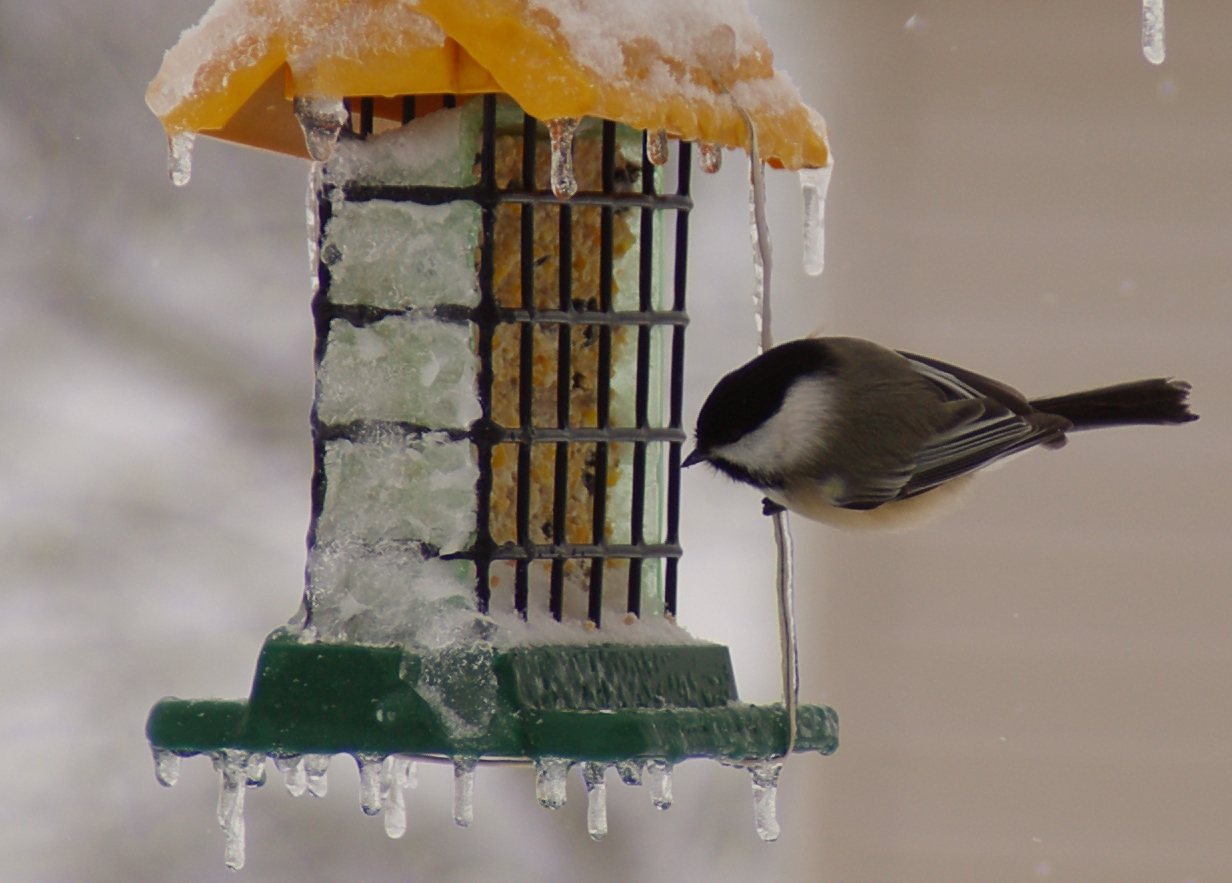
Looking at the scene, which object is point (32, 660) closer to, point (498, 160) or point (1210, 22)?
point (498, 160)

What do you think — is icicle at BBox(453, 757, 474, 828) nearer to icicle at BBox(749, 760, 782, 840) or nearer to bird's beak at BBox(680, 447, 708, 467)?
icicle at BBox(749, 760, 782, 840)

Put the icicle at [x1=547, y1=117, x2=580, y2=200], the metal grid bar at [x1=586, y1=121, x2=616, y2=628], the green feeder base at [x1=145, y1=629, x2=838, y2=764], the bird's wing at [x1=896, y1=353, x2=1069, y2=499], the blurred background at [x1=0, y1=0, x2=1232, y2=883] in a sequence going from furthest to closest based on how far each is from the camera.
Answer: the blurred background at [x1=0, y1=0, x2=1232, y2=883] < the bird's wing at [x1=896, y1=353, x2=1069, y2=499] < the metal grid bar at [x1=586, y1=121, x2=616, y2=628] < the green feeder base at [x1=145, y1=629, x2=838, y2=764] < the icicle at [x1=547, y1=117, x2=580, y2=200]

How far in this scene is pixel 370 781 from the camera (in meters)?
1.91

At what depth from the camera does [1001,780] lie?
14.8 feet

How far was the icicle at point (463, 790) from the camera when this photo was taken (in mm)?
1826

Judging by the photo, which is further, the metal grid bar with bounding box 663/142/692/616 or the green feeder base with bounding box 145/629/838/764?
the metal grid bar with bounding box 663/142/692/616

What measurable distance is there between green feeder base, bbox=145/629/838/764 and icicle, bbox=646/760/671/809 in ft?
0.24

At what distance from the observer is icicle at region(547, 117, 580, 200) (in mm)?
1743

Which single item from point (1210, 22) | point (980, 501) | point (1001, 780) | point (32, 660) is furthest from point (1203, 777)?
point (32, 660)

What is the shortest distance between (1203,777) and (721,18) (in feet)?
10.7

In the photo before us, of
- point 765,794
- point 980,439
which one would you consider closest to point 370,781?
point 765,794

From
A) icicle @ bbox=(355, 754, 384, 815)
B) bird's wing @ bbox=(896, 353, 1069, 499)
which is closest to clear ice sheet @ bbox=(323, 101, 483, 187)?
icicle @ bbox=(355, 754, 384, 815)

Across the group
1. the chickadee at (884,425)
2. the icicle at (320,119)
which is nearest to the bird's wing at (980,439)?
the chickadee at (884,425)

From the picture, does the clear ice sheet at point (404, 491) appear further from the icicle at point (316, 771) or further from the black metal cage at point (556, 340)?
the icicle at point (316, 771)
